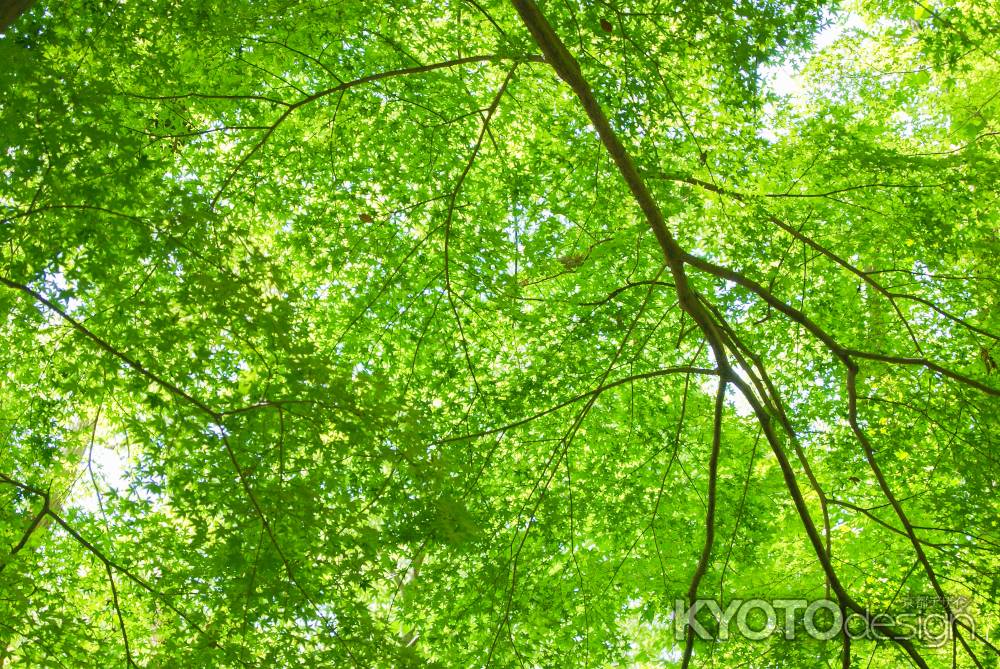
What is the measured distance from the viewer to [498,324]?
17.6ft

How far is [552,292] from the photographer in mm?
5863

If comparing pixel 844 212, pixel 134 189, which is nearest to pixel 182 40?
pixel 134 189

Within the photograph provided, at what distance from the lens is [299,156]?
5328mm

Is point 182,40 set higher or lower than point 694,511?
higher

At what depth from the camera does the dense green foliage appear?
332 cm

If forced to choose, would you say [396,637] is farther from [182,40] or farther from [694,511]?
[182,40]

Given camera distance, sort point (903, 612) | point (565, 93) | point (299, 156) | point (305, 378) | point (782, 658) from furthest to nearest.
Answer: point (565, 93) → point (299, 156) → point (903, 612) → point (782, 658) → point (305, 378)

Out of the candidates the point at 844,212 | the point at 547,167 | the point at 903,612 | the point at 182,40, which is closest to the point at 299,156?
the point at 182,40

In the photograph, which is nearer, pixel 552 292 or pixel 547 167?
pixel 547 167

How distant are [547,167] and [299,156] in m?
1.63

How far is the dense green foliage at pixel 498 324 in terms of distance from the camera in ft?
10.9

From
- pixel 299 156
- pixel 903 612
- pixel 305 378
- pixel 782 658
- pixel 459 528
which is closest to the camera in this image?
pixel 305 378

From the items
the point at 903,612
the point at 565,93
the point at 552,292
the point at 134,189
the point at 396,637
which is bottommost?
the point at 396,637

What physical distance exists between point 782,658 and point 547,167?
10.7 ft
